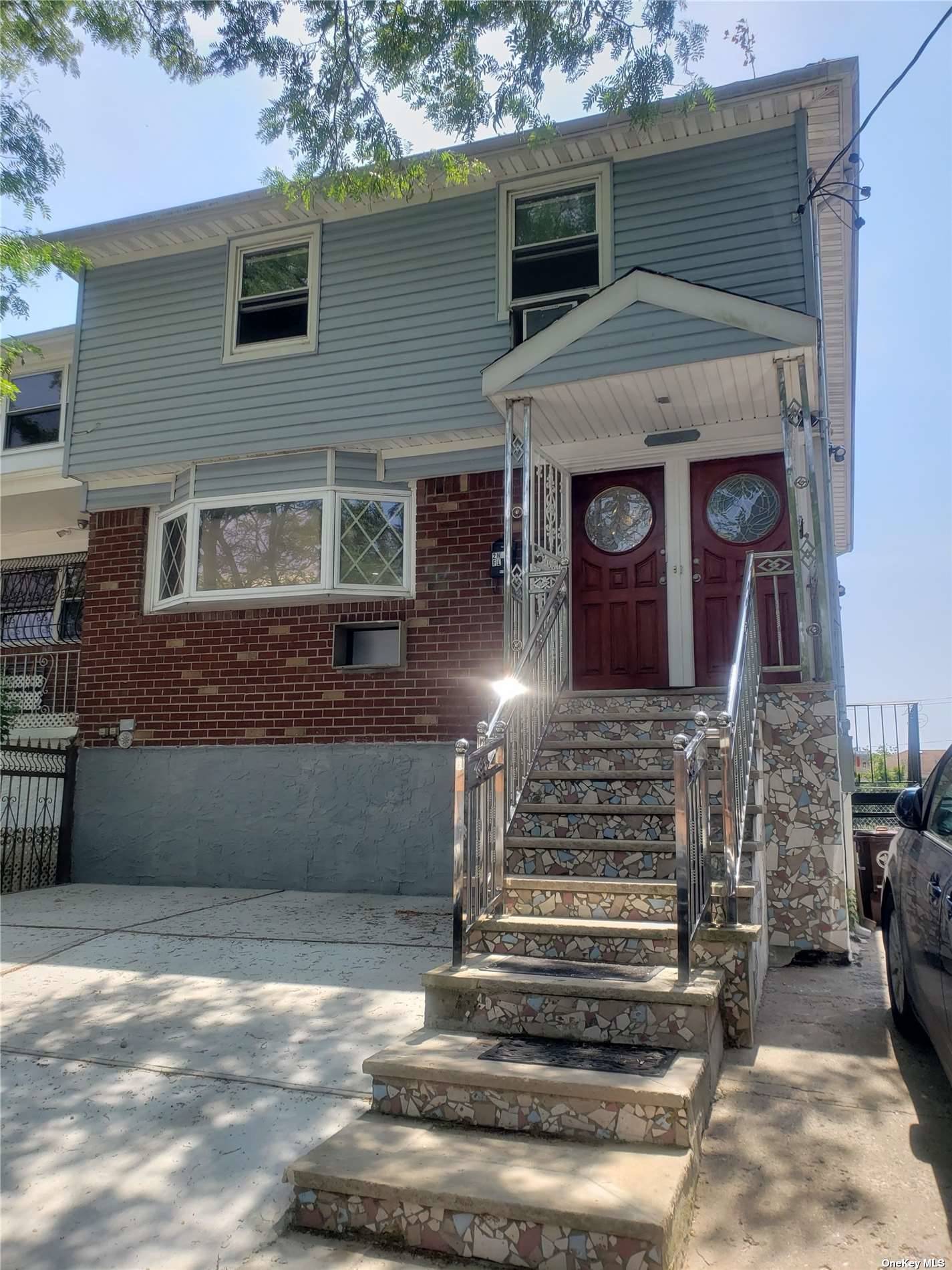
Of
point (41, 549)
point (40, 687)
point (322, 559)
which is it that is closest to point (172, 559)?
point (322, 559)

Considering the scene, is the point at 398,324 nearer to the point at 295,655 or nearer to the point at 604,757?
the point at 295,655

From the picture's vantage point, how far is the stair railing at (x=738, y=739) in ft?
13.9

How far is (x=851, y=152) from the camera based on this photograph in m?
7.51

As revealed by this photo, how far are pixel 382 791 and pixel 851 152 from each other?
672 centimetres

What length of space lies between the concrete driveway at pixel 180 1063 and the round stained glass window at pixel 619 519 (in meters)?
3.54

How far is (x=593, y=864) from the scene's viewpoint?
5078 millimetres

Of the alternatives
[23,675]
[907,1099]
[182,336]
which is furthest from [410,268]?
[907,1099]

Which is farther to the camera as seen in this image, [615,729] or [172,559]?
[172,559]

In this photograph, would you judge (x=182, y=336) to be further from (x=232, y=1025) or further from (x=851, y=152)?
(x=232, y=1025)

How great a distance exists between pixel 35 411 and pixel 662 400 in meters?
8.19

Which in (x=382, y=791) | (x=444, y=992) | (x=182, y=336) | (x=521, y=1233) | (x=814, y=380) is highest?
(x=182, y=336)

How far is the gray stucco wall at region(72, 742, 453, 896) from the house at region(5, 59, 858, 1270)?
0.03 metres

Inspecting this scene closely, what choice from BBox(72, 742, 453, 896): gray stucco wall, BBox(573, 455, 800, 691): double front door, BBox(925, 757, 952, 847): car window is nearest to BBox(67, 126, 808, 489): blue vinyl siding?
BBox(573, 455, 800, 691): double front door

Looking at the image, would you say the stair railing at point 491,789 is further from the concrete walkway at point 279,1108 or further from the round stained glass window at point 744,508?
the round stained glass window at point 744,508
